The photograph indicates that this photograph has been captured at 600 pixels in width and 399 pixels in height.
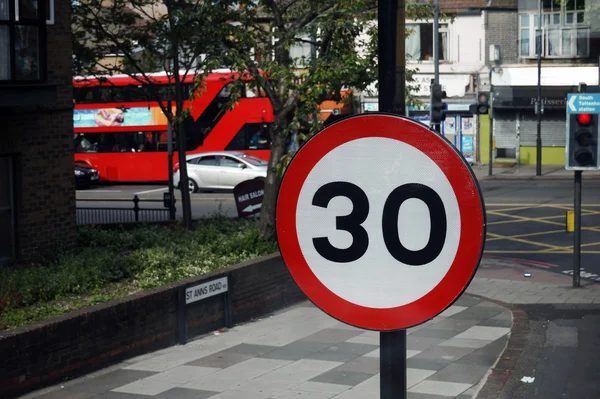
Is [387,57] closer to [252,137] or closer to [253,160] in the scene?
[253,160]

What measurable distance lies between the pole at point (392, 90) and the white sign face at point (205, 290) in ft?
29.9

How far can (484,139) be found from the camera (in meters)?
42.2

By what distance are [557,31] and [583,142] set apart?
2693 centimetres

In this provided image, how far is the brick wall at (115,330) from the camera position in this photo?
9109 mm

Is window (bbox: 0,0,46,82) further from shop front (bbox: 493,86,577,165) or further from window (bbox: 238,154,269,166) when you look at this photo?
shop front (bbox: 493,86,577,165)

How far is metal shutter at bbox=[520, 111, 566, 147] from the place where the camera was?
40.9m

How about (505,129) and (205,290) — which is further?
(505,129)

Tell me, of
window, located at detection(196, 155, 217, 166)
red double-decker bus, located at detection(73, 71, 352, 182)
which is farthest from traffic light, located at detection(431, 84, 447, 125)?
window, located at detection(196, 155, 217, 166)

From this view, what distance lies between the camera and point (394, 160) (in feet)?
8.41

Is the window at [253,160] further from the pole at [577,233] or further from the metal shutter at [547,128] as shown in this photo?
the pole at [577,233]

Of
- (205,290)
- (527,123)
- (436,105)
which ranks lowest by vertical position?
(205,290)

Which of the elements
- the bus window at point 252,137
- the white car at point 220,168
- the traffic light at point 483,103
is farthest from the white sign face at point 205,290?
the traffic light at point 483,103

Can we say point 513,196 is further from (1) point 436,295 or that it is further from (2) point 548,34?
(1) point 436,295

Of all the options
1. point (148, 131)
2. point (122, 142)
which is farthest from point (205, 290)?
point (122, 142)
